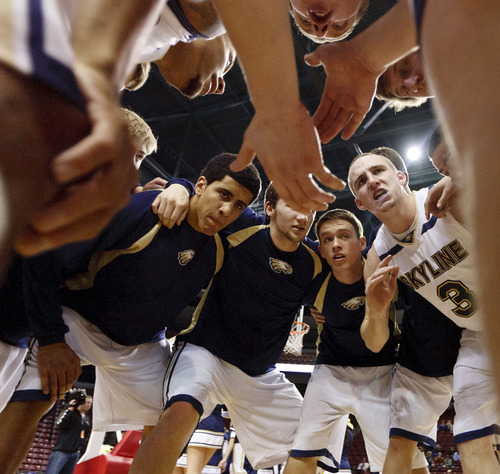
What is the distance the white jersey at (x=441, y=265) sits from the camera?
234 centimetres

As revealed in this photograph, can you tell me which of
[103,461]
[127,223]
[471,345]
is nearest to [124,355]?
[127,223]

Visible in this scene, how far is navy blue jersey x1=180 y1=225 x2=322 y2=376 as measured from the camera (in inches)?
107

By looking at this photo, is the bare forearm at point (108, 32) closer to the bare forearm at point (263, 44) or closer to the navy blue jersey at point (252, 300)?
the bare forearm at point (263, 44)

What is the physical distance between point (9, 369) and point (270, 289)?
143 centimetres

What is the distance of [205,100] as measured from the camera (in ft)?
28.2

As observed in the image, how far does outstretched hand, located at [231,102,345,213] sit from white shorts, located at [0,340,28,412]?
1796 mm

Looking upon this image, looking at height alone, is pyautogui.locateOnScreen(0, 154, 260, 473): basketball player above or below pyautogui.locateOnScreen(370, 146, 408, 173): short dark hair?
below

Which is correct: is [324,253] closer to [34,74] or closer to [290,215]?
[290,215]

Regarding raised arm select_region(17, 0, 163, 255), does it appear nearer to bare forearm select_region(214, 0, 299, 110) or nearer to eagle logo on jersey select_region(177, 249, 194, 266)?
bare forearm select_region(214, 0, 299, 110)

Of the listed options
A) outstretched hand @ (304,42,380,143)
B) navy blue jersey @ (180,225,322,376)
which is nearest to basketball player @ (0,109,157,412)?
navy blue jersey @ (180,225,322,376)

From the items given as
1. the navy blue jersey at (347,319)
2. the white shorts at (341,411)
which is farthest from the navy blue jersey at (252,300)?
the white shorts at (341,411)

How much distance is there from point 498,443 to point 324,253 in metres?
1.33

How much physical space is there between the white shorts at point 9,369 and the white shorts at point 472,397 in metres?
2.13

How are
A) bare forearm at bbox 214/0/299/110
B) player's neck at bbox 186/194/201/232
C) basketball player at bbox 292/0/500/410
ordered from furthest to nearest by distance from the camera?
1. player's neck at bbox 186/194/201/232
2. bare forearm at bbox 214/0/299/110
3. basketball player at bbox 292/0/500/410
